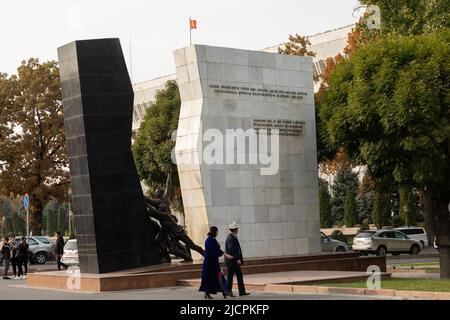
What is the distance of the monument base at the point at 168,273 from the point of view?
2067 cm

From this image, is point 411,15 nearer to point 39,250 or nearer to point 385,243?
point 385,243

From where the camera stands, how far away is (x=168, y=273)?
843 inches

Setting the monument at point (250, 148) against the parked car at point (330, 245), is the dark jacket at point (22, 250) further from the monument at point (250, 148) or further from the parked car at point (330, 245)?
the parked car at point (330, 245)

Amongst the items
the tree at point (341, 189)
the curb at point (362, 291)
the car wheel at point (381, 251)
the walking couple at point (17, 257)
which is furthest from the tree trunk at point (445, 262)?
the tree at point (341, 189)

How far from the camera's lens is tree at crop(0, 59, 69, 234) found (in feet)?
157

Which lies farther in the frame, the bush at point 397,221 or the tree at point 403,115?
the bush at point 397,221

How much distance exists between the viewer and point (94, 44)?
22.2m

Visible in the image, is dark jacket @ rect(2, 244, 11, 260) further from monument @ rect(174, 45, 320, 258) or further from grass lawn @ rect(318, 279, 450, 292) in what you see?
grass lawn @ rect(318, 279, 450, 292)

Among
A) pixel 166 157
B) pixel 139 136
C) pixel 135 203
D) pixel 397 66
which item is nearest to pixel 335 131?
pixel 397 66

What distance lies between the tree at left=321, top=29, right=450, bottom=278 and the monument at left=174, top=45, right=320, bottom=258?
2.12 metres

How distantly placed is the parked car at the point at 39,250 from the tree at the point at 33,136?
228 inches

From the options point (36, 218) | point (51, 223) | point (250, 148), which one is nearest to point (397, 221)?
point (36, 218)

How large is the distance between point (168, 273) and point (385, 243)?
74.3ft

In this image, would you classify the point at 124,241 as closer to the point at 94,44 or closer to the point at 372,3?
the point at 94,44
